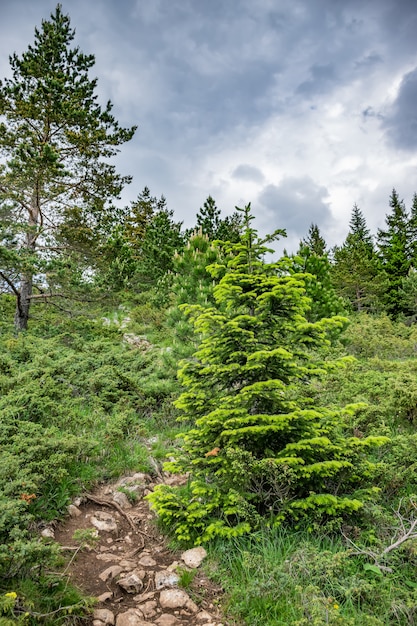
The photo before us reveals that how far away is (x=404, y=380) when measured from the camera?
614 cm

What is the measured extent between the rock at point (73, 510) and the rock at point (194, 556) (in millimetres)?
1535

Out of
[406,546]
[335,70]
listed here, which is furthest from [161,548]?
[335,70]

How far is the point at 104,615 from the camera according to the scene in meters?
2.65

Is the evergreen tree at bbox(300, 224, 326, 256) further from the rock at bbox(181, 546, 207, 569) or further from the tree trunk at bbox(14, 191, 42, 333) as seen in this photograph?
the rock at bbox(181, 546, 207, 569)

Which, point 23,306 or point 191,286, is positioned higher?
point 23,306

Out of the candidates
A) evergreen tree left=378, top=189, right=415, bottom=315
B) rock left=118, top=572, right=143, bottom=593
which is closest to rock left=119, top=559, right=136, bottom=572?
rock left=118, top=572, right=143, bottom=593

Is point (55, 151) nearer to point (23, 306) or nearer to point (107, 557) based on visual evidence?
point (23, 306)

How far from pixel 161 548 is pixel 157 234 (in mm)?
21848

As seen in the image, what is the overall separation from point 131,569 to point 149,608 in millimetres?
571

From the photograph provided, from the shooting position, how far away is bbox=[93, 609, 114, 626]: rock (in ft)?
8.55

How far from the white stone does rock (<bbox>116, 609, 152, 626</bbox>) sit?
4.54 ft

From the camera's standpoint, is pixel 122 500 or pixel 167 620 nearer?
pixel 167 620

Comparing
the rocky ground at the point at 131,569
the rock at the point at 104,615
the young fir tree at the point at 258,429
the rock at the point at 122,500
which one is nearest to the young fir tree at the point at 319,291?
the young fir tree at the point at 258,429

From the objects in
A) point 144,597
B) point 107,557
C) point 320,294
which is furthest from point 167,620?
point 320,294
